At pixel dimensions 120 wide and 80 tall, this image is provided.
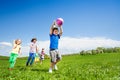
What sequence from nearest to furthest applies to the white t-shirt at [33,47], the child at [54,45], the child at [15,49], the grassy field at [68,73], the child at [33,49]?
the grassy field at [68,73]
the child at [54,45]
the child at [15,49]
the child at [33,49]
the white t-shirt at [33,47]

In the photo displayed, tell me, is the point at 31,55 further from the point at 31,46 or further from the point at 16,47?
the point at 16,47

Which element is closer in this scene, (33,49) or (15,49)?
(15,49)

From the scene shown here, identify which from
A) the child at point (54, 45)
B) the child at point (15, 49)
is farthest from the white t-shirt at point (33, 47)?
the child at point (54, 45)

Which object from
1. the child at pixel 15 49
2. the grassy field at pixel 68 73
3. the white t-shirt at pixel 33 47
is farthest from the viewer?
the white t-shirt at pixel 33 47

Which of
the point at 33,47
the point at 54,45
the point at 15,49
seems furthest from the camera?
the point at 33,47

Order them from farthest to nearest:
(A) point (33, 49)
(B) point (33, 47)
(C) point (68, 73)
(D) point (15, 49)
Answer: (B) point (33, 47) → (A) point (33, 49) → (D) point (15, 49) → (C) point (68, 73)

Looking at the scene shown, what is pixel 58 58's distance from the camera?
15828mm

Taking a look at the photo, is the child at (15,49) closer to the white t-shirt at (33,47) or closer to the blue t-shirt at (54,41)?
the white t-shirt at (33,47)

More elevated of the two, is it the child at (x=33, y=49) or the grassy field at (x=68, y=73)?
the child at (x=33, y=49)

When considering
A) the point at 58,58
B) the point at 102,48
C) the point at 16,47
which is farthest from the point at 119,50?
the point at 58,58

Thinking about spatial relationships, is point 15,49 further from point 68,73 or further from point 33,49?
point 68,73

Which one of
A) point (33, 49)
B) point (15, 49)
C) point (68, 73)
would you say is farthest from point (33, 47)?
point (68, 73)

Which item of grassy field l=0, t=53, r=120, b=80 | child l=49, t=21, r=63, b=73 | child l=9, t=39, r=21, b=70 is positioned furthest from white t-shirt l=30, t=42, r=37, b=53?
child l=49, t=21, r=63, b=73

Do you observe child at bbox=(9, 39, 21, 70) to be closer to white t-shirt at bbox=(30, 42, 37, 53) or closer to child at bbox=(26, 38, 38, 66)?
child at bbox=(26, 38, 38, 66)
